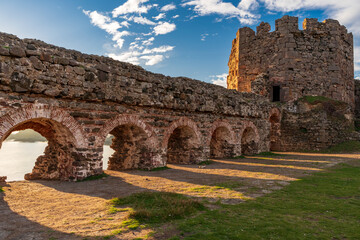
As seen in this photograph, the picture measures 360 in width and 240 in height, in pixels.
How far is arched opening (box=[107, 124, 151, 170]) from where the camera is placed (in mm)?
10172

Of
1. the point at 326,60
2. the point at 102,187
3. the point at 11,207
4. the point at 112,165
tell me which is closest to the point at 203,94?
the point at 112,165

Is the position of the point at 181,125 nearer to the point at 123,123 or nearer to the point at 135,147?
the point at 135,147

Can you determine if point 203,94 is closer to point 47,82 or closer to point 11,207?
point 47,82

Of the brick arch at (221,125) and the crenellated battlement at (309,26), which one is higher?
the crenellated battlement at (309,26)

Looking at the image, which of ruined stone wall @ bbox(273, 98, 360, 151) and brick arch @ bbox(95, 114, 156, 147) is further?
ruined stone wall @ bbox(273, 98, 360, 151)

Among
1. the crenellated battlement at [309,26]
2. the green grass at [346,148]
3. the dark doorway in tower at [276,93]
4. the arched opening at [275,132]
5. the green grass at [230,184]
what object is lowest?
the green grass at [230,184]

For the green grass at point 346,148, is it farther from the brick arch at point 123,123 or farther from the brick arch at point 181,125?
the brick arch at point 123,123

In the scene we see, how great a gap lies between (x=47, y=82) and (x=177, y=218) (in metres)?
5.51

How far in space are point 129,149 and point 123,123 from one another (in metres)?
1.83

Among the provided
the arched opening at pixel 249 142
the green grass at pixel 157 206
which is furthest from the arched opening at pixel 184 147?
the green grass at pixel 157 206

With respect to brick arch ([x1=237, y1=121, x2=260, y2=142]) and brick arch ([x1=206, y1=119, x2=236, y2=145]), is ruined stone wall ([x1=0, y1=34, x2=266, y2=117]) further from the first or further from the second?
brick arch ([x1=237, y1=121, x2=260, y2=142])

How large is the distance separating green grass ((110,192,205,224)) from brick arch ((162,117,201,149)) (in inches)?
193

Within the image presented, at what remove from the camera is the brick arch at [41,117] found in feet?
21.0

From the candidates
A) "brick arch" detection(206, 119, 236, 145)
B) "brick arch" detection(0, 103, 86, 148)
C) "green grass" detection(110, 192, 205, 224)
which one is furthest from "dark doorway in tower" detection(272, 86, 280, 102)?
A: "green grass" detection(110, 192, 205, 224)
